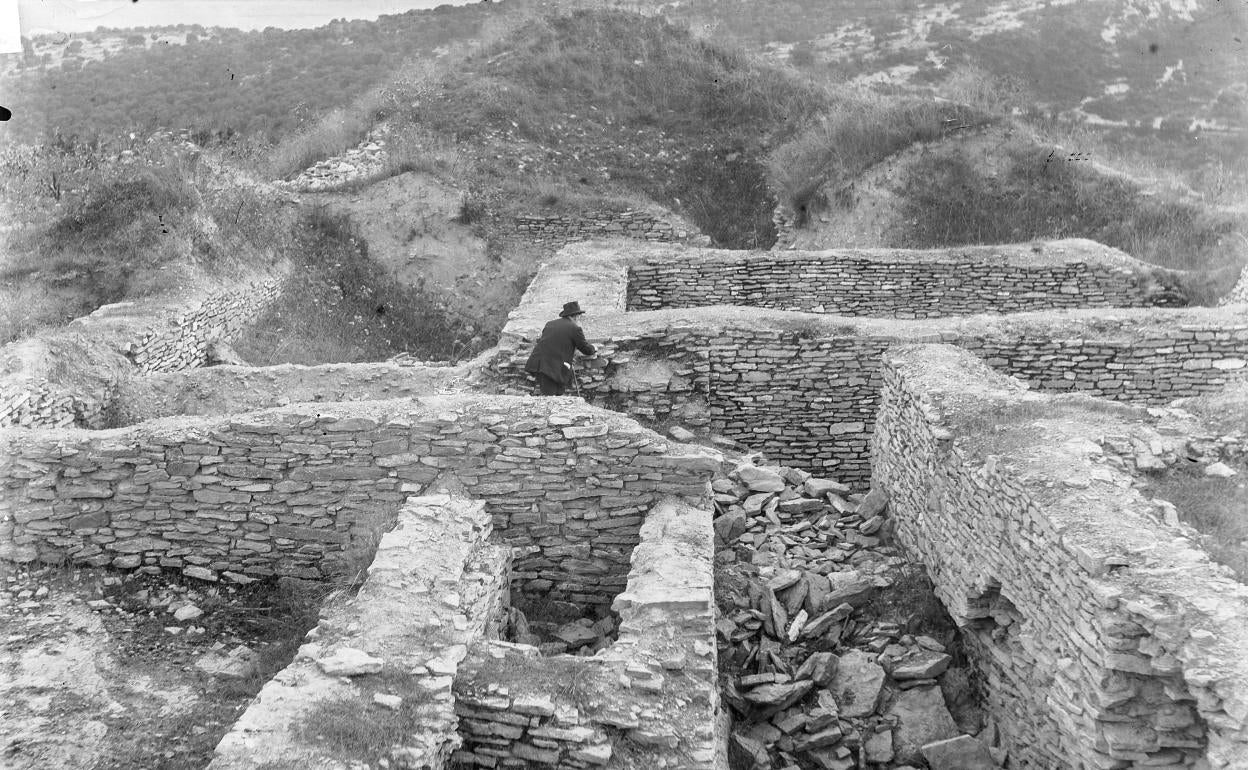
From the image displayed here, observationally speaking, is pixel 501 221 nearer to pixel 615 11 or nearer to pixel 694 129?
pixel 694 129

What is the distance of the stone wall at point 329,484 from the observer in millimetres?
6711

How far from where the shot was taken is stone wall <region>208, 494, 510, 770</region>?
4203mm

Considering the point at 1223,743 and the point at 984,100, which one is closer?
the point at 1223,743

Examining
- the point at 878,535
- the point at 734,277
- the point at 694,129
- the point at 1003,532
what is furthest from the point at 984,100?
the point at 1003,532

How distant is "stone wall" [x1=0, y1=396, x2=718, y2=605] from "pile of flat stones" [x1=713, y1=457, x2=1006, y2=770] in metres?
1.01

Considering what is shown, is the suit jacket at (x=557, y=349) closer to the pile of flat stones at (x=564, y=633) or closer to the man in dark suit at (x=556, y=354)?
the man in dark suit at (x=556, y=354)

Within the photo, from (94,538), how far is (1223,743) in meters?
7.27

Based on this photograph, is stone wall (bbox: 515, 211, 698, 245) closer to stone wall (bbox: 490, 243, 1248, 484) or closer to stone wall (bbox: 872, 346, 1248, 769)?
stone wall (bbox: 490, 243, 1248, 484)

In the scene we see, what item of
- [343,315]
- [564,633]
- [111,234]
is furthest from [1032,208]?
[111,234]

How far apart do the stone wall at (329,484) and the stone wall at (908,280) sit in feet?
25.3

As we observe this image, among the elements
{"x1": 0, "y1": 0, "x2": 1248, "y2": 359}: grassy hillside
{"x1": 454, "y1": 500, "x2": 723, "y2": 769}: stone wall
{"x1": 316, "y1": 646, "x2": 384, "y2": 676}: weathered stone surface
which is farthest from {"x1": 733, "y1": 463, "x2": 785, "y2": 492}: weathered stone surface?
{"x1": 0, "y1": 0, "x2": 1248, "y2": 359}: grassy hillside

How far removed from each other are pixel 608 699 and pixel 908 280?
35.6 feet

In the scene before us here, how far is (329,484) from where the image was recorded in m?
6.83

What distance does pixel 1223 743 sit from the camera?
4012mm
